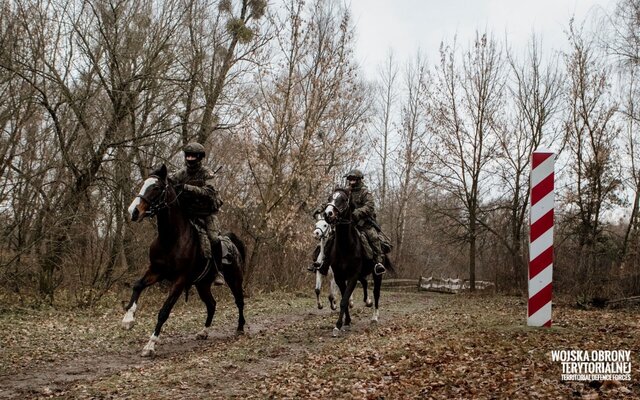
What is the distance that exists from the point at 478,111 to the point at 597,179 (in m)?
6.59

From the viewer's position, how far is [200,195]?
964cm

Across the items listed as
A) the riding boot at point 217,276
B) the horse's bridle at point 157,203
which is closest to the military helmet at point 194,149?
the horse's bridle at point 157,203

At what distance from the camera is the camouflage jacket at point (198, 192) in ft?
31.3

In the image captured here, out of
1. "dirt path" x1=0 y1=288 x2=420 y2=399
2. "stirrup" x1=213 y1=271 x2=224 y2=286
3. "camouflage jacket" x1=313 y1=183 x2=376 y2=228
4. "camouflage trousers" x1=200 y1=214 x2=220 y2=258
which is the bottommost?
"dirt path" x1=0 y1=288 x2=420 y2=399

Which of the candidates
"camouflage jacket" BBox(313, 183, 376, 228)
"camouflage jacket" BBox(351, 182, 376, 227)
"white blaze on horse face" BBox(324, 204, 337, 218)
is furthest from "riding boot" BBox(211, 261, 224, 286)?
"camouflage jacket" BBox(351, 182, 376, 227)

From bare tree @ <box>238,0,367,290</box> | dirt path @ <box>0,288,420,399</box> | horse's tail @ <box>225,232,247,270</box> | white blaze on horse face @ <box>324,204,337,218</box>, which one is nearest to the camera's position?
dirt path @ <box>0,288,420,399</box>

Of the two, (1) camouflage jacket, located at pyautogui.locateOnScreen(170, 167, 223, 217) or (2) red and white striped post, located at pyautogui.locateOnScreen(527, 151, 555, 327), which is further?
(1) camouflage jacket, located at pyautogui.locateOnScreen(170, 167, 223, 217)

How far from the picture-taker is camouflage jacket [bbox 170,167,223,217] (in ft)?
Answer: 31.3

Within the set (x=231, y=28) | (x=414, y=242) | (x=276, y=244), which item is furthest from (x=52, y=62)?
(x=414, y=242)

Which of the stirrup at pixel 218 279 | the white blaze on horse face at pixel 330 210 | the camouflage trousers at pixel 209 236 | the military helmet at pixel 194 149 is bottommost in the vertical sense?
the stirrup at pixel 218 279

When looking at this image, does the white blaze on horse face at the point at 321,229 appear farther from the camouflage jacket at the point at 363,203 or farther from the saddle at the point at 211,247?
the saddle at the point at 211,247

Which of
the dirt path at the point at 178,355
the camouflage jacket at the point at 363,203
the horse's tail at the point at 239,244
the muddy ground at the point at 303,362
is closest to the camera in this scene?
the muddy ground at the point at 303,362

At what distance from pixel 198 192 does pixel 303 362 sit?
3.53 m

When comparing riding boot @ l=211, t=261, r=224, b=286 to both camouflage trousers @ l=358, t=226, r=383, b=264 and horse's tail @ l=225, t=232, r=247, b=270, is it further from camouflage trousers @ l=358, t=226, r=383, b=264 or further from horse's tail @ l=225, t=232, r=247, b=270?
camouflage trousers @ l=358, t=226, r=383, b=264
